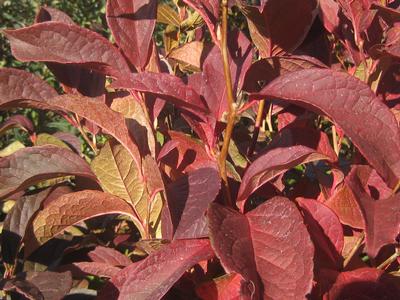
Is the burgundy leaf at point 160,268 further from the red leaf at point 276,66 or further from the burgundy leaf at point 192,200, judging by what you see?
the red leaf at point 276,66

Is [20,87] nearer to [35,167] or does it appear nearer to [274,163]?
[35,167]

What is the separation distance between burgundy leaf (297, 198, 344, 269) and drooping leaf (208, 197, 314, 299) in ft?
0.51

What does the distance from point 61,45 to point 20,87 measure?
170mm

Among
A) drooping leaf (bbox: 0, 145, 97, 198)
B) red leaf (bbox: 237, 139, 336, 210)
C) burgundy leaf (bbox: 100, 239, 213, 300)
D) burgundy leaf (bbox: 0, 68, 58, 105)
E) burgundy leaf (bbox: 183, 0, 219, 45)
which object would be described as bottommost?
burgundy leaf (bbox: 100, 239, 213, 300)

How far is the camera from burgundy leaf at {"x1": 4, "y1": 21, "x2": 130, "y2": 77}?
3.17ft

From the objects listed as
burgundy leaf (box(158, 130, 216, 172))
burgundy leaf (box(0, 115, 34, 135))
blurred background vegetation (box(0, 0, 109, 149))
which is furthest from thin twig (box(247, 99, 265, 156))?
blurred background vegetation (box(0, 0, 109, 149))

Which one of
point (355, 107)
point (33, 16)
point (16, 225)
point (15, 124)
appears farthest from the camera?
point (33, 16)

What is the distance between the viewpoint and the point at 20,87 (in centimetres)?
112

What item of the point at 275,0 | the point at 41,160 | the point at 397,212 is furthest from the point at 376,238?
the point at 41,160

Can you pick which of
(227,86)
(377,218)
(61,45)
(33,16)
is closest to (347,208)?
(377,218)

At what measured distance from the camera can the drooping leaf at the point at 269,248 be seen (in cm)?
85

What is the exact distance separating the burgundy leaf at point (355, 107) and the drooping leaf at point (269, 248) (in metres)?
0.15

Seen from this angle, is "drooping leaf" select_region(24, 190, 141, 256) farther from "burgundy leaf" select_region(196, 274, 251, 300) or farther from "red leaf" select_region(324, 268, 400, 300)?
"red leaf" select_region(324, 268, 400, 300)

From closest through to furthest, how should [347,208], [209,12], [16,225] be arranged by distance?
[209,12] → [347,208] → [16,225]
